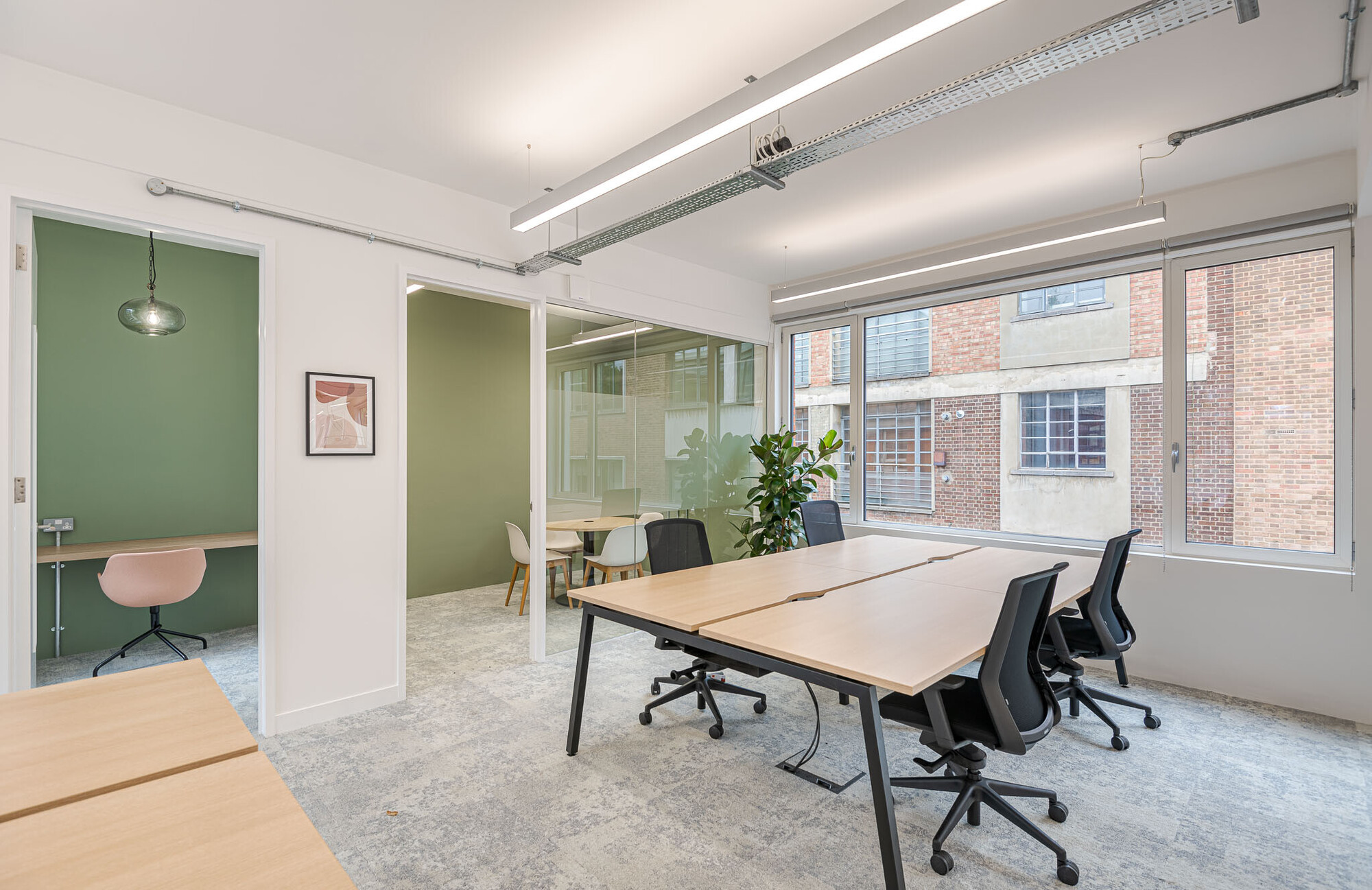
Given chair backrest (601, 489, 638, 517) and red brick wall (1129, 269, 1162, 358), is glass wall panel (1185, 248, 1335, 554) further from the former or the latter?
chair backrest (601, 489, 638, 517)

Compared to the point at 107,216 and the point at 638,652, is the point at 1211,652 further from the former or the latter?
the point at 107,216

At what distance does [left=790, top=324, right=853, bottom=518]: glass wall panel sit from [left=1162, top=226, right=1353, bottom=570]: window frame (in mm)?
2467

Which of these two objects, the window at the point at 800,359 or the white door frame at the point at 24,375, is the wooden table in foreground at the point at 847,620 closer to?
the white door frame at the point at 24,375

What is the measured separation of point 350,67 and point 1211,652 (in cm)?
566

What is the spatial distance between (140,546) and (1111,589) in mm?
6144

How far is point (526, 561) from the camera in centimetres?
545

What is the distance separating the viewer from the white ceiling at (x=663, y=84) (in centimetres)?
240

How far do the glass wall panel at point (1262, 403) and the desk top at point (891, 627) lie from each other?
1.35 m

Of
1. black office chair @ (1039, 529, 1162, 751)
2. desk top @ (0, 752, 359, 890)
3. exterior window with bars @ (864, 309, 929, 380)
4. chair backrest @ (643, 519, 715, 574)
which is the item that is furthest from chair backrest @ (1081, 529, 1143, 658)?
desk top @ (0, 752, 359, 890)

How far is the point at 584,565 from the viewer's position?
4902mm

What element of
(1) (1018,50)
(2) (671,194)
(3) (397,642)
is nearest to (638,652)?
(3) (397,642)

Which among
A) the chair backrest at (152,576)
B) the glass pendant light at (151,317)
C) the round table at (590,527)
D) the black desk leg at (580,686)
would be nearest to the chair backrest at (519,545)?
the round table at (590,527)

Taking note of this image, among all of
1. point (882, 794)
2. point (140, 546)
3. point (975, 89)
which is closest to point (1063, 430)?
point (975, 89)

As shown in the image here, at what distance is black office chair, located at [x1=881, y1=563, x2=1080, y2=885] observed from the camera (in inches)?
81.7
